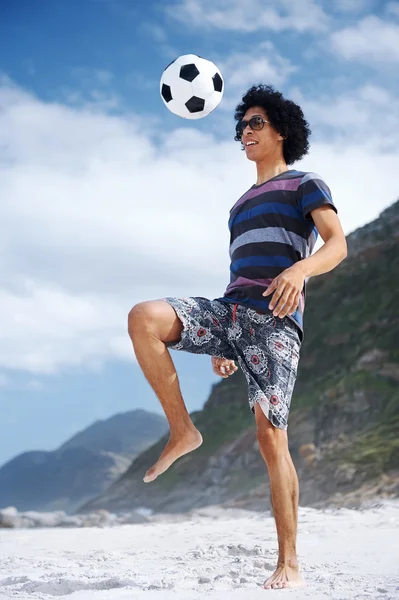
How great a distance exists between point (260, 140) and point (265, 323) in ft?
3.64

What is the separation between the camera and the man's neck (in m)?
4.62

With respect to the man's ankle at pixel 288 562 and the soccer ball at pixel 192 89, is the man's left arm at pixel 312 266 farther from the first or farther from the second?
the soccer ball at pixel 192 89

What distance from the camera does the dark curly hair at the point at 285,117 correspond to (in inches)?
184

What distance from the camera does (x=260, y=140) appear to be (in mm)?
4633

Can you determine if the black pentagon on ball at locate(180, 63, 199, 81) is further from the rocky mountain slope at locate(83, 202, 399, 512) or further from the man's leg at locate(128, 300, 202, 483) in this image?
the rocky mountain slope at locate(83, 202, 399, 512)

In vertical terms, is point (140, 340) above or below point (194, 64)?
below

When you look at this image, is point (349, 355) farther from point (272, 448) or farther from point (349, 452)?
point (272, 448)

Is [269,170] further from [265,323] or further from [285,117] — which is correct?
[265,323]

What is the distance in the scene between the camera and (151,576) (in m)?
4.58

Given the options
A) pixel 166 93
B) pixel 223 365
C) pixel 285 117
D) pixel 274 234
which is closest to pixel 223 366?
pixel 223 365

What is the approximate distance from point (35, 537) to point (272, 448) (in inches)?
221

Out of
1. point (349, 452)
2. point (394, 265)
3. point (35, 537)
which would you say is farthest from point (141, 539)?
point (394, 265)

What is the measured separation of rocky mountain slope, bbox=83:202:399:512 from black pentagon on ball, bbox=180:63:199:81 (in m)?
10.1

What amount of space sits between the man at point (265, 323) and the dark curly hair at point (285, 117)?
10.4 inches
